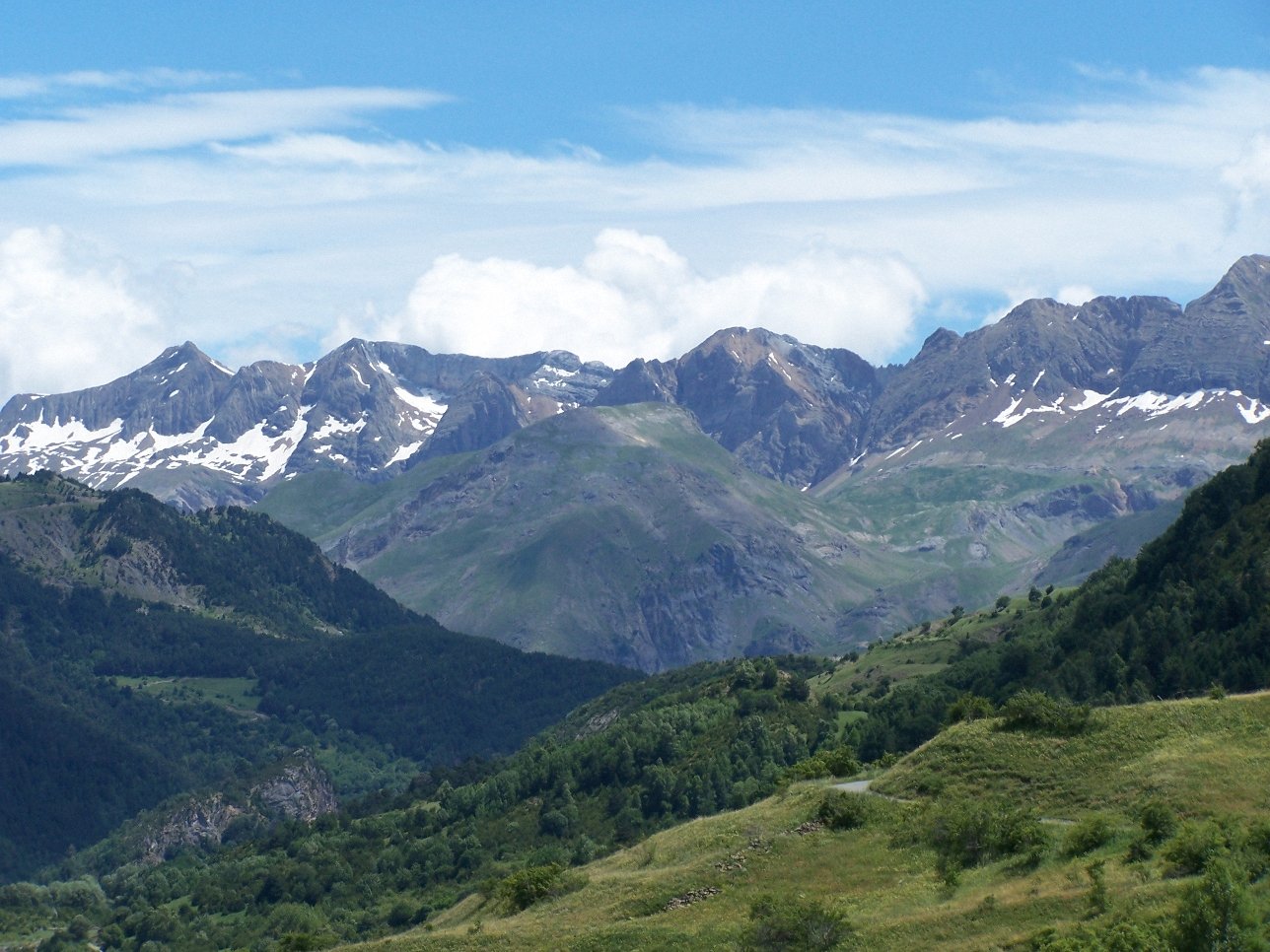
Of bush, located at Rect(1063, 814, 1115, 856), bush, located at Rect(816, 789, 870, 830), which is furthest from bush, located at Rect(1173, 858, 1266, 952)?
bush, located at Rect(816, 789, 870, 830)

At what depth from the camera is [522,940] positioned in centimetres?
12488

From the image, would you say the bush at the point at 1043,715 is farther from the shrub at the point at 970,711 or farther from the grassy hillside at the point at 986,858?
the shrub at the point at 970,711

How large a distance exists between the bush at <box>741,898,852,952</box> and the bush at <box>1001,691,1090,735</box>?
2990 centimetres

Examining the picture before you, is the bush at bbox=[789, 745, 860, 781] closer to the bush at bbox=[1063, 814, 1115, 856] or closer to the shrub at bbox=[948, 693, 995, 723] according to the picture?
the shrub at bbox=[948, 693, 995, 723]

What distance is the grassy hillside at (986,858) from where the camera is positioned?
107 m

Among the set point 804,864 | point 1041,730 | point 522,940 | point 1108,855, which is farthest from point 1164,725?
point 522,940

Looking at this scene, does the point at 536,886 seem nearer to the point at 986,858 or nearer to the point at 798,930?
the point at 798,930

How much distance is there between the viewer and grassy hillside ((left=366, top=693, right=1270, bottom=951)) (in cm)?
10725

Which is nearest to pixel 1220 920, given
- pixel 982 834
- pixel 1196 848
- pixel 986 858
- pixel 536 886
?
pixel 1196 848

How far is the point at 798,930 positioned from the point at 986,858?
1610 centimetres

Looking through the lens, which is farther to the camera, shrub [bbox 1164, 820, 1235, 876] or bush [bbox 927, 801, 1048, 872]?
bush [bbox 927, 801, 1048, 872]

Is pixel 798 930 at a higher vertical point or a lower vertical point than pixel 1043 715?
lower

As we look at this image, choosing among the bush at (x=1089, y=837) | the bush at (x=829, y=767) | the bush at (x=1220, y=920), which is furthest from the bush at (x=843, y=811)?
the bush at (x=1220, y=920)

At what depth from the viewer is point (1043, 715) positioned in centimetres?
13750
